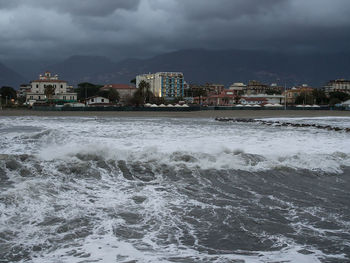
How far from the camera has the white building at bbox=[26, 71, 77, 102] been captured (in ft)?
350

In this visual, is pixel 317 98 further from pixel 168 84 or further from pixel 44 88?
pixel 44 88

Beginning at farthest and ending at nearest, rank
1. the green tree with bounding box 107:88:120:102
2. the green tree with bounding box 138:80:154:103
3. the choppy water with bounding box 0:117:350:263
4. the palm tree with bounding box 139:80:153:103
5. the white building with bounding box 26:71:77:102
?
1. the green tree with bounding box 107:88:120:102
2. the white building with bounding box 26:71:77:102
3. the palm tree with bounding box 139:80:153:103
4. the green tree with bounding box 138:80:154:103
5. the choppy water with bounding box 0:117:350:263

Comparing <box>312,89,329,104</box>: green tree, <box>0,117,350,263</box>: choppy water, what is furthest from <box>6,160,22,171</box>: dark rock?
<box>312,89,329,104</box>: green tree

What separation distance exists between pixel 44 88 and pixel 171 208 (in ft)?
369

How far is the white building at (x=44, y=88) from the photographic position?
106794mm

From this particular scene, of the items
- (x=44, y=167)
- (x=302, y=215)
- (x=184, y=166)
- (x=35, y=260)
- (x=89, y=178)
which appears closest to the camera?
(x=35, y=260)

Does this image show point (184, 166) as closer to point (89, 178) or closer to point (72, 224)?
point (89, 178)

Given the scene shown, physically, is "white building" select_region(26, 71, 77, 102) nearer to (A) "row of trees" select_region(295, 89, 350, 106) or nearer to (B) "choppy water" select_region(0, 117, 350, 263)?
(A) "row of trees" select_region(295, 89, 350, 106)

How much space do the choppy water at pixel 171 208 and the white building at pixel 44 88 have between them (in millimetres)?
97219

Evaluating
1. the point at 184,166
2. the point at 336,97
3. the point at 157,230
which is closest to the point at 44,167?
the point at 184,166

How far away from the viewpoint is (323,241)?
5258 mm

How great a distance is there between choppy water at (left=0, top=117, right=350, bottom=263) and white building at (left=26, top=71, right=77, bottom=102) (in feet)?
319

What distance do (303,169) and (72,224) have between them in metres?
7.12

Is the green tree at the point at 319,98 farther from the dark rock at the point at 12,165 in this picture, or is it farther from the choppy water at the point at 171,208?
the dark rock at the point at 12,165
